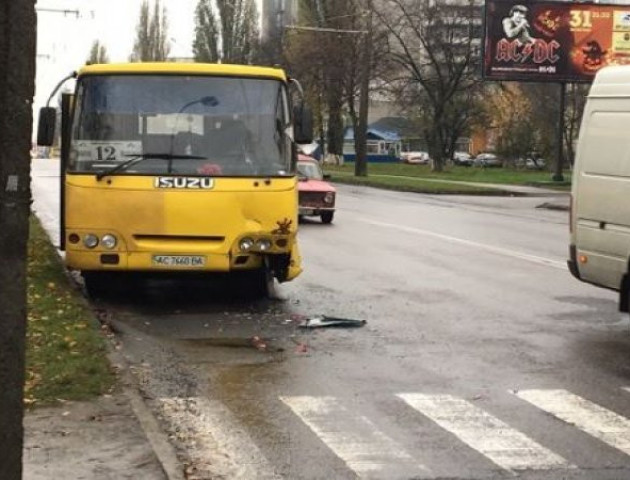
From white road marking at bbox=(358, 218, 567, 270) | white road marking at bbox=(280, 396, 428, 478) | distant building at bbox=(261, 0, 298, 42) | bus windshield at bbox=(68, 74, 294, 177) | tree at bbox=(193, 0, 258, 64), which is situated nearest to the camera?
white road marking at bbox=(280, 396, 428, 478)

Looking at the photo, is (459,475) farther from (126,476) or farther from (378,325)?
(378,325)

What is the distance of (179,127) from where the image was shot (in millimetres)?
10922

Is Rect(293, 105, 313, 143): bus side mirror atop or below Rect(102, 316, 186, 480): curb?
atop

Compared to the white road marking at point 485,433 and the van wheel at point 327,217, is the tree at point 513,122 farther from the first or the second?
the white road marking at point 485,433

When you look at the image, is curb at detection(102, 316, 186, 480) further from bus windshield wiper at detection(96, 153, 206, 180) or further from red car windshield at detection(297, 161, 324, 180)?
red car windshield at detection(297, 161, 324, 180)

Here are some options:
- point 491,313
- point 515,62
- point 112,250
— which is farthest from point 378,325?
point 515,62

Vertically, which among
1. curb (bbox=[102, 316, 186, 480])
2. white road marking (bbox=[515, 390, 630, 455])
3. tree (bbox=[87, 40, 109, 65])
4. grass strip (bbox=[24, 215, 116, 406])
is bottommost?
white road marking (bbox=[515, 390, 630, 455])

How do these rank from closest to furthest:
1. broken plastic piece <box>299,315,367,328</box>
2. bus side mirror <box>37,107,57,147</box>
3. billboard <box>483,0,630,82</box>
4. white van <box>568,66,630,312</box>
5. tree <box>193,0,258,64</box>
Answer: white van <box>568,66,630,312</box>
broken plastic piece <box>299,315,367,328</box>
bus side mirror <box>37,107,57,147</box>
billboard <box>483,0,630,82</box>
tree <box>193,0,258,64</box>

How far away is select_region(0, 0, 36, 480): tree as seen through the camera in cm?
339

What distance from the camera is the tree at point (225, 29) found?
269 feet

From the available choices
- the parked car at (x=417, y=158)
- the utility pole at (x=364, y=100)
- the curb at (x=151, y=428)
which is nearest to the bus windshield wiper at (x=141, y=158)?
the curb at (x=151, y=428)

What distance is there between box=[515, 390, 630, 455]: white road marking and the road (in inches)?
0.8

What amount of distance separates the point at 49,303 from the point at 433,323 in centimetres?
379

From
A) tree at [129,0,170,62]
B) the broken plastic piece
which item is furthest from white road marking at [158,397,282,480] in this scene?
tree at [129,0,170,62]
